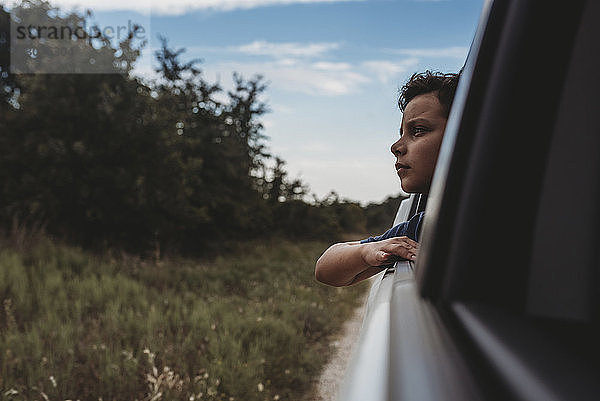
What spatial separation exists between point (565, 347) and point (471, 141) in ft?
1.31

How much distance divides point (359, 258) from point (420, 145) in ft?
A: 1.48

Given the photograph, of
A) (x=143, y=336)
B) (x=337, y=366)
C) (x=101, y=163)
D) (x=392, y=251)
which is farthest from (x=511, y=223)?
(x=101, y=163)

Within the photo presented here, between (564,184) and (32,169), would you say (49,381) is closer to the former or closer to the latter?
(564,184)

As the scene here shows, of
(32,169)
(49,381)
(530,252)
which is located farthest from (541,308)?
(32,169)

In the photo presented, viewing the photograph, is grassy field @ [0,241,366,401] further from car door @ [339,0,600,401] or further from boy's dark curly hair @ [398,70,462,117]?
car door @ [339,0,600,401]

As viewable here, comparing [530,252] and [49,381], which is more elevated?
[530,252]

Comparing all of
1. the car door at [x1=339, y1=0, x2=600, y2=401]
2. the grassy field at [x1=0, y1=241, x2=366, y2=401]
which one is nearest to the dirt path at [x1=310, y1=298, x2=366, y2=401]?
the grassy field at [x1=0, y1=241, x2=366, y2=401]

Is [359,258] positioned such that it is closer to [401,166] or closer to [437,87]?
[401,166]

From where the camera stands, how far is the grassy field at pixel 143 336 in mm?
3709

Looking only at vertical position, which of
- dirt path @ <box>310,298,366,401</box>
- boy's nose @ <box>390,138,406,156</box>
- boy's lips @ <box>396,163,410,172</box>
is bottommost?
dirt path @ <box>310,298,366,401</box>

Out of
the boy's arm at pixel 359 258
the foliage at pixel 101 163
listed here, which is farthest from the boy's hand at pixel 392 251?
the foliage at pixel 101 163

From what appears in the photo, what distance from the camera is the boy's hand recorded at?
150 cm

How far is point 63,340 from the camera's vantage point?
434cm

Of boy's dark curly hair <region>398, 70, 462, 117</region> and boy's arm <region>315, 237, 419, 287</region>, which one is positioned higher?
boy's dark curly hair <region>398, 70, 462, 117</region>
